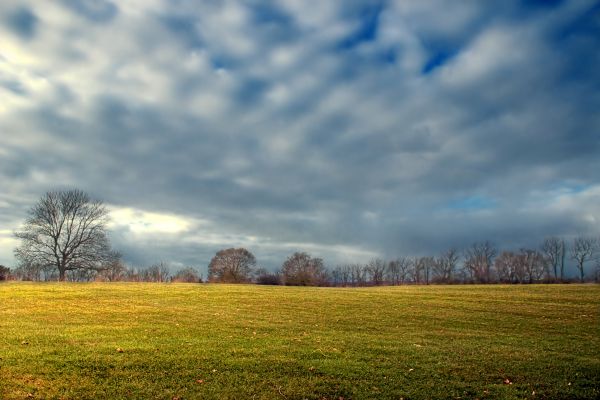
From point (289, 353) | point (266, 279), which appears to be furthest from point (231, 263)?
point (289, 353)

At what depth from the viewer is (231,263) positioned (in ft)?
407

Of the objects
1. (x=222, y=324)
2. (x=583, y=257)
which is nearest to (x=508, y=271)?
(x=583, y=257)

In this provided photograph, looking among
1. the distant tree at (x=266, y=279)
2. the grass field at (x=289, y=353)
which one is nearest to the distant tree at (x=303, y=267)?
the distant tree at (x=266, y=279)

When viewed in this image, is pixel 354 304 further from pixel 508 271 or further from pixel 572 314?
pixel 508 271

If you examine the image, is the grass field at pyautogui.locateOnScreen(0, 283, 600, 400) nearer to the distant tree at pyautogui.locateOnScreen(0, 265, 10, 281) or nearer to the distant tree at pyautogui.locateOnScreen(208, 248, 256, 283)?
the distant tree at pyautogui.locateOnScreen(0, 265, 10, 281)

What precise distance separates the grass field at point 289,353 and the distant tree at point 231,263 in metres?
92.5

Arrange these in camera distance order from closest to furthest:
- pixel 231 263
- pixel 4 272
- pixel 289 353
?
pixel 289 353 < pixel 4 272 < pixel 231 263

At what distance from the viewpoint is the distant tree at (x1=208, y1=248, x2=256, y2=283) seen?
4791 inches

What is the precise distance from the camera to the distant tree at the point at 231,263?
121688 mm

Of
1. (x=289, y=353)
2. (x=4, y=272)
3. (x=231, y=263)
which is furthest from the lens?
(x=231, y=263)

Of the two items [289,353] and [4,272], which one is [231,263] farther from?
[289,353]

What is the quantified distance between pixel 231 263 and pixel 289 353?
110044 millimetres

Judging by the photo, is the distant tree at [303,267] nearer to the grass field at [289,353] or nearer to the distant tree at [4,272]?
the distant tree at [4,272]

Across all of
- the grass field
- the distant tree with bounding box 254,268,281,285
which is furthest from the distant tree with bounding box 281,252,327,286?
the grass field
